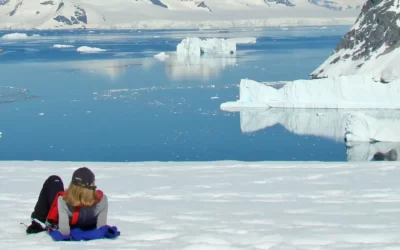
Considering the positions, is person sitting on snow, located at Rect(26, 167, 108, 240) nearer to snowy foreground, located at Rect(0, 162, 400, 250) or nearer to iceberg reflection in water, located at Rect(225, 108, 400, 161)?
snowy foreground, located at Rect(0, 162, 400, 250)

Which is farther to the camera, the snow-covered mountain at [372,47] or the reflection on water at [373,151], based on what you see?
the snow-covered mountain at [372,47]

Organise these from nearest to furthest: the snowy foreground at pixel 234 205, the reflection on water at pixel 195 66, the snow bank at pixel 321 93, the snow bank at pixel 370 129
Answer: the snowy foreground at pixel 234 205 < the snow bank at pixel 370 129 < the snow bank at pixel 321 93 < the reflection on water at pixel 195 66

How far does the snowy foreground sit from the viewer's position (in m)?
4.39

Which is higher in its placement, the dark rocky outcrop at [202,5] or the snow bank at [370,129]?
the dark rocky outcrop at [202,5]

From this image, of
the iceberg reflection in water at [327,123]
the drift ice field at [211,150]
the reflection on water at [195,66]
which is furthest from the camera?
the reflection on water at [195,66]

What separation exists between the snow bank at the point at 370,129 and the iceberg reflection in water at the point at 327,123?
0.18 ft

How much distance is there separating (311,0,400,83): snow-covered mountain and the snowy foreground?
20238 mm

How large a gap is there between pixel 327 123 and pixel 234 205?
14.1 m

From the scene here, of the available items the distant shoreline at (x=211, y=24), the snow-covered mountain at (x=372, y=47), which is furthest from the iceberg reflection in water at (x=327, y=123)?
the distant shoreline at (x=211, y=24)

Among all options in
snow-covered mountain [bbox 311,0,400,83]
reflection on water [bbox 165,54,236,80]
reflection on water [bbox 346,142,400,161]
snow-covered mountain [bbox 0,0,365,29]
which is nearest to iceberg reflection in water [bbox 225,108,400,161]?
reflection on water [bbox 346,142,400,161]

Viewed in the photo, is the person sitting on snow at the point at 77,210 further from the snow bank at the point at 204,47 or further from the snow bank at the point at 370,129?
the snow bank at the point at 204,47

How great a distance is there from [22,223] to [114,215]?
2.75 ft

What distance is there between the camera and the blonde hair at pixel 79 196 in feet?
14.6

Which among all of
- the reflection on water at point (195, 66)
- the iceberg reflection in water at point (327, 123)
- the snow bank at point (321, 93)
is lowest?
the iceberg reflection in water at point (327, 123)
